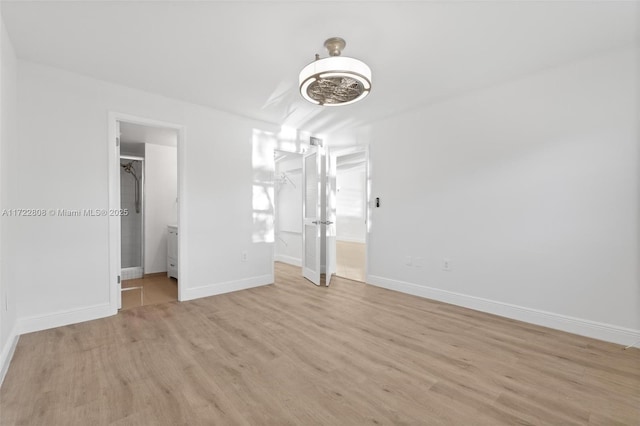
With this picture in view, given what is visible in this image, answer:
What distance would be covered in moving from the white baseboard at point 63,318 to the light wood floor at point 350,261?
3.32 meters

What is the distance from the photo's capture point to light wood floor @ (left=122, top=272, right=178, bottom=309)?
354 centimetres

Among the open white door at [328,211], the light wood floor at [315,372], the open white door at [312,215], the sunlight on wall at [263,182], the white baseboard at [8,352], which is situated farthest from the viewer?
the open white door at [328,211]

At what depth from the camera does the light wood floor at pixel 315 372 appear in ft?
5.24

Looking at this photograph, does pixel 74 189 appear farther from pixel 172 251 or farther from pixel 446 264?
pixel 446 264

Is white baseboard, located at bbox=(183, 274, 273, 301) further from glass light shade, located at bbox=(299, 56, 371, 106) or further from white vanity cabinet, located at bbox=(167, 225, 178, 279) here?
glass light shade, located at bbox=(299, 56, 371, 106)

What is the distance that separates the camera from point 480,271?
3.28m

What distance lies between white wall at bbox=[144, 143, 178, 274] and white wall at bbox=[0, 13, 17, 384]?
2.45 m

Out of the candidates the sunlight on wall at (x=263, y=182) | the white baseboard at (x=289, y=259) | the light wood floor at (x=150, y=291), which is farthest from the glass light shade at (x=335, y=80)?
the white baseboard at (x=289, y=259)

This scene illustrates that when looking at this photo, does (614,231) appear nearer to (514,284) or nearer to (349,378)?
(514,284)

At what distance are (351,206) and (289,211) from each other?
398cm

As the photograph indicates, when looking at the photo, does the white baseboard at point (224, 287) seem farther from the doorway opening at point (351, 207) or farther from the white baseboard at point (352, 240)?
the white baseboard at point (352, 240)

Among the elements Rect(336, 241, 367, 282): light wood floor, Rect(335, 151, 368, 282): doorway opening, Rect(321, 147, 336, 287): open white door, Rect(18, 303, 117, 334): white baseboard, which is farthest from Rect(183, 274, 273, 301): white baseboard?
Rect(335, 151, 368, 282): doorway opening

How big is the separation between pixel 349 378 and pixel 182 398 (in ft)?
3.40

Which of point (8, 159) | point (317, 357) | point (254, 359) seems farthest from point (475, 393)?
point (8, 159)
